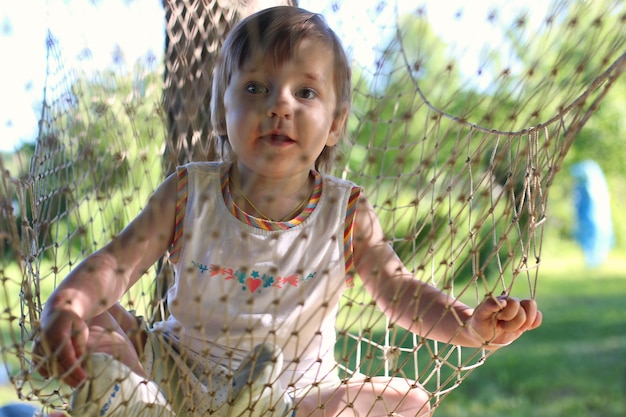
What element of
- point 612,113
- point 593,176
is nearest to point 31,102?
point 593,176

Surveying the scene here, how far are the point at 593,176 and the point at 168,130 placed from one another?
335cm

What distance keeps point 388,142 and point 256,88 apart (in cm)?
27

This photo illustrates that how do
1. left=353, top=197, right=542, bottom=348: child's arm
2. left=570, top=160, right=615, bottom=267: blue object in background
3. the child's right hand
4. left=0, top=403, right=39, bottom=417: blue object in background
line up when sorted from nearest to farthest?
the child's right hand < left=353, top=197, right=542, bottom=348: child's arm < left=0, top=403, right=39, bottom=417: blue object in background < left=570, top=160, right=615, bottom=267: blue object in background

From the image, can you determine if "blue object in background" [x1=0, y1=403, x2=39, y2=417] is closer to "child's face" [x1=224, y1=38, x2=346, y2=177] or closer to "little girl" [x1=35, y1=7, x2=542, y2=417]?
"little girl" [x1=35, y1=7, x2=542, y2=417]

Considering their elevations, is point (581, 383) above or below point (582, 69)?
below

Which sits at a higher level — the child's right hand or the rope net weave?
the rope net weave

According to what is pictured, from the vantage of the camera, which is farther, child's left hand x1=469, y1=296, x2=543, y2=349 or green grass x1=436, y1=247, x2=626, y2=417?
green grass x1=436, y1=247, x2=626, y2=417

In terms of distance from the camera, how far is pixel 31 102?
1100mm

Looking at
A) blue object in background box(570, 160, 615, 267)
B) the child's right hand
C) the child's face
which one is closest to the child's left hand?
the child's face

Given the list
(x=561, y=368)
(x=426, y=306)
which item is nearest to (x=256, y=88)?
(x=426, y=306)

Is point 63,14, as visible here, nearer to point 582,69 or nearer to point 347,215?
point 347,215

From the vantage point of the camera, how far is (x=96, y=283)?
912mm

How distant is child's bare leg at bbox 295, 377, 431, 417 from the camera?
92 centimetres

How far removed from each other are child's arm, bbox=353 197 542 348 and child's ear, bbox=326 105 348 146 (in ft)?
0.28
